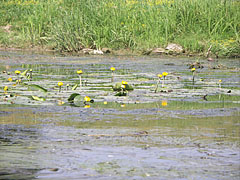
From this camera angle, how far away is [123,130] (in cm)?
517

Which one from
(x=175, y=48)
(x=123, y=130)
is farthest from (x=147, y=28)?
(x=123, y=130)

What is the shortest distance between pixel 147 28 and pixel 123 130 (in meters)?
10.8

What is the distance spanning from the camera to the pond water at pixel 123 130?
382cm

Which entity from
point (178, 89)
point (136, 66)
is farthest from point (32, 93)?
point (136, 66)

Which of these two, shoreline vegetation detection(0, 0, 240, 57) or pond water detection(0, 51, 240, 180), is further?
shoreline vegetation detection(0, 0, 240, 57)

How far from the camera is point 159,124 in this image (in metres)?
5.50

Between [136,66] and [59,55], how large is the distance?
3676 mm

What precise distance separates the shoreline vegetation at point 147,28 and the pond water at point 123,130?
5674mm

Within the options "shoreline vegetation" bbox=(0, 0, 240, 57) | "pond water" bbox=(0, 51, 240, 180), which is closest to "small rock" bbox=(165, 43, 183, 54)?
"shoreline vegetation" bbox=(0, 0, 240, 57)

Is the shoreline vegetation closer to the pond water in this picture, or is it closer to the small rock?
the small rock

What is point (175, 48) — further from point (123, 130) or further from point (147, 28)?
point (123, 130)

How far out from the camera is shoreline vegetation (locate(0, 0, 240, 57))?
15.4m

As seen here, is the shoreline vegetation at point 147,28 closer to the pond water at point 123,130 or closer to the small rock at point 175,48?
the small rock at point 175,48

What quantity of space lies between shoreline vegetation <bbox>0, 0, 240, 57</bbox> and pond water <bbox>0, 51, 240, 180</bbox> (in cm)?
567
